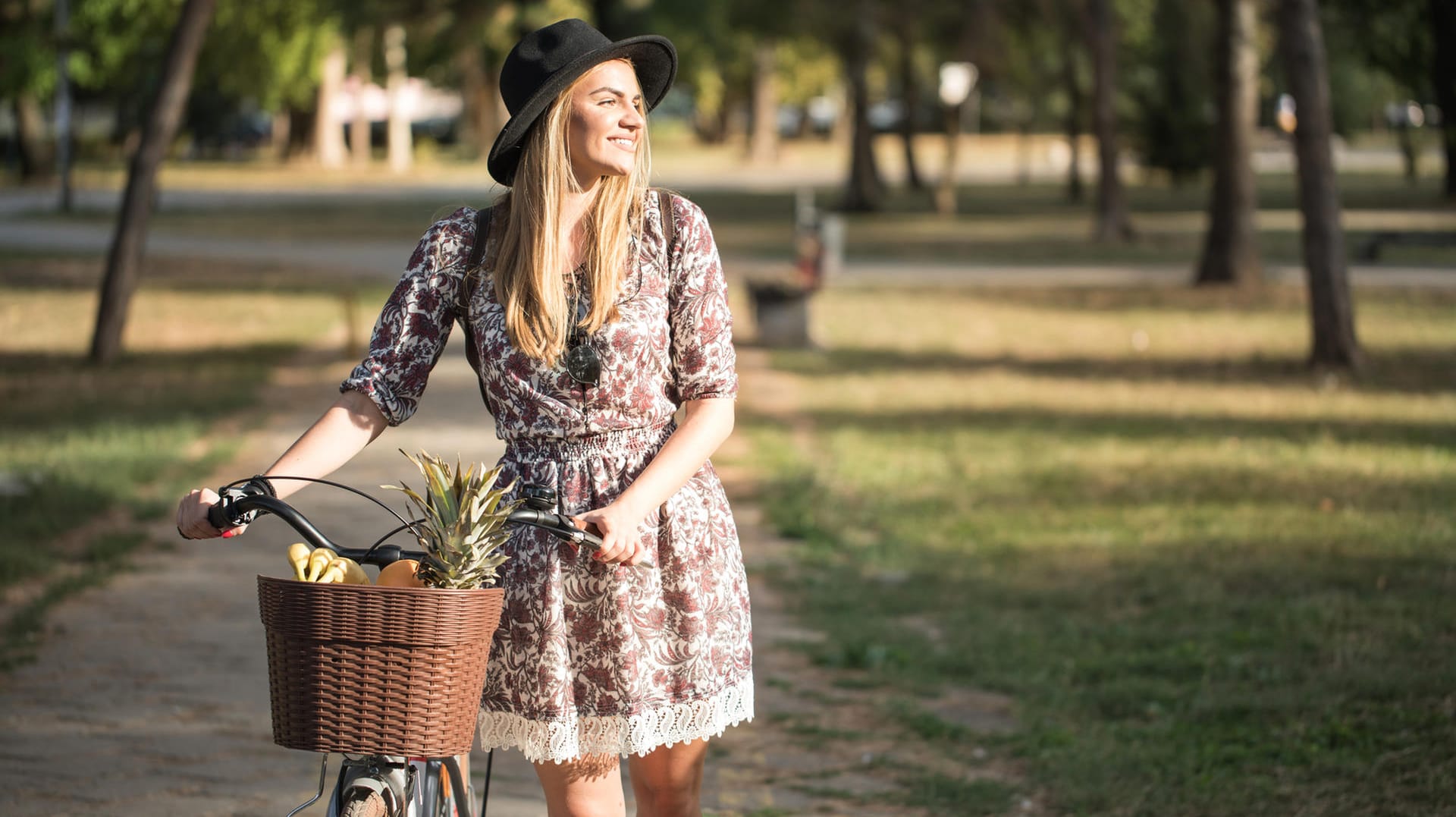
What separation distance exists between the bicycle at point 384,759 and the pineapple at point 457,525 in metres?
0.06

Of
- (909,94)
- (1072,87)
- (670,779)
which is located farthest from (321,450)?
(909,94)

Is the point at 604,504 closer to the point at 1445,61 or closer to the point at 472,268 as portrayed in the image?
the point at 472,268

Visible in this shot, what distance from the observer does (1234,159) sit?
23.6m

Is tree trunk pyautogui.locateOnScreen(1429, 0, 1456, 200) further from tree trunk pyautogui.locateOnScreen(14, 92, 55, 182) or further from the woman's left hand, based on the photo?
tree trunk pyautogui.locateOnScreen(14, 92, 55, 182)

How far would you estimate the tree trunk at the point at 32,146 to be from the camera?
164ft

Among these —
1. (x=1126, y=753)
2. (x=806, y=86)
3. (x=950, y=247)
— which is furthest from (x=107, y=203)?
(x=806, y=86)

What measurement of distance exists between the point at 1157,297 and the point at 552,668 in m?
20.7

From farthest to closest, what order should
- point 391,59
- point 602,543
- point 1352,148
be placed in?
point 1352,148 → point 391,59 → point 602,543

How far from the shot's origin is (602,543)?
3.24m

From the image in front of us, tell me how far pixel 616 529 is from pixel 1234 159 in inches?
857

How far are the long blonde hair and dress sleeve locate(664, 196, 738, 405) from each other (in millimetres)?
104

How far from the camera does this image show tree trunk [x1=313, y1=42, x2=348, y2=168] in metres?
66.0

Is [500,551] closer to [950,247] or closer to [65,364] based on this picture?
[65,364]

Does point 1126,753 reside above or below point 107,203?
below
